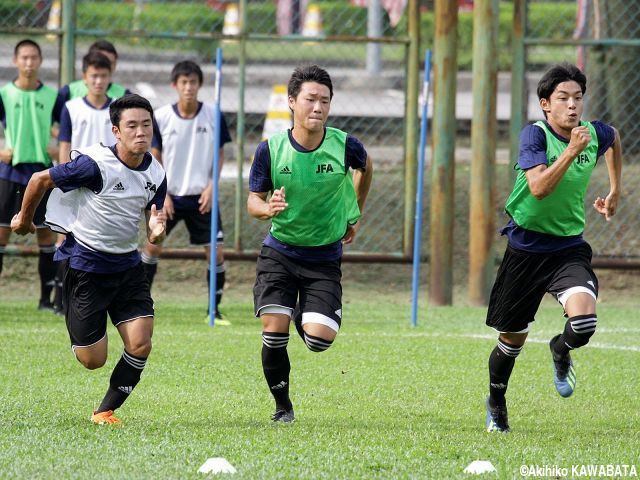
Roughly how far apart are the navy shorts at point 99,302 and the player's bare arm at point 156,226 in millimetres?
377

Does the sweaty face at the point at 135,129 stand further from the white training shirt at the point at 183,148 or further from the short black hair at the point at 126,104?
the white training shirt at the point at 183,148

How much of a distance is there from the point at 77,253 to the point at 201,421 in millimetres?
1113

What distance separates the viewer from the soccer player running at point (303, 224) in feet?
22.6

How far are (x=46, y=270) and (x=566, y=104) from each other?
5762 mm

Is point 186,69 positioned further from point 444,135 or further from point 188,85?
point 444,135

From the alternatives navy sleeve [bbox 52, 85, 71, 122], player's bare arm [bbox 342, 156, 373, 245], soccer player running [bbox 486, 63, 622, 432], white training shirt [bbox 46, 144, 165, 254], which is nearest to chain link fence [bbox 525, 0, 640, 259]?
navy sleeve [bbox 52, 85, 71, 122]

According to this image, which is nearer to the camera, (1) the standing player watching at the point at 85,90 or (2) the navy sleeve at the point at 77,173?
(2) the navy sleeve at the point at 77,173

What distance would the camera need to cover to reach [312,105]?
6.84 meters

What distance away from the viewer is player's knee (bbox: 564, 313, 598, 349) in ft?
21.8

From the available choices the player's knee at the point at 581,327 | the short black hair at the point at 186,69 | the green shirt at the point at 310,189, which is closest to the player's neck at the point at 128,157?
the green shirt at the point at 310,189

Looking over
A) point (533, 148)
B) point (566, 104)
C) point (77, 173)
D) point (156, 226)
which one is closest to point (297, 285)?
point (156, 226)

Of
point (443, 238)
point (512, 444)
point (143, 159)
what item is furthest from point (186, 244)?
point (512, 444)

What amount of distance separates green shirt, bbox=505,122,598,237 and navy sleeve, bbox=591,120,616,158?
12cm

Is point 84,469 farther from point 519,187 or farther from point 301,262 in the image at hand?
point 519,187
